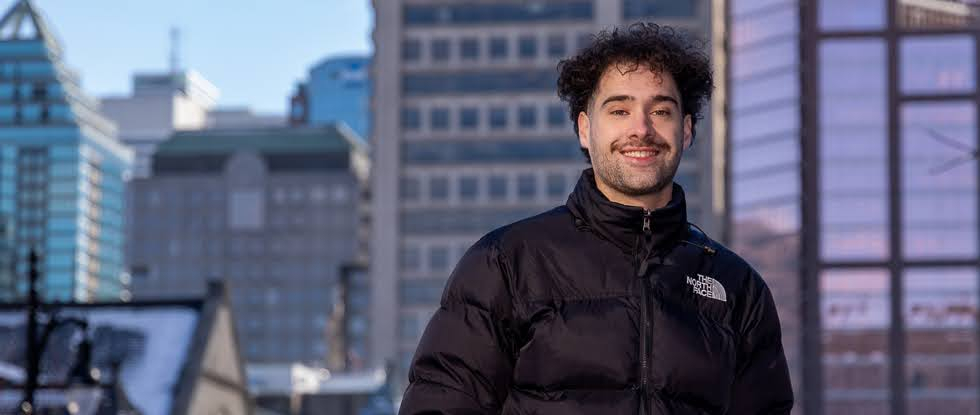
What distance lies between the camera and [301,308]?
19338 centimetres

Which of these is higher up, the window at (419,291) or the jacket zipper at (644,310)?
the jacket zipper at (644,310)

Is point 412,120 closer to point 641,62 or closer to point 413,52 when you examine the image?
point 413,52

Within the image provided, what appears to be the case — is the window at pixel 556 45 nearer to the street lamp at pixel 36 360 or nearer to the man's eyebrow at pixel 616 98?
the street lamp at pixel 36 360

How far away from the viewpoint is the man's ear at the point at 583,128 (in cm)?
511

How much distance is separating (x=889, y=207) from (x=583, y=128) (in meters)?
42.7

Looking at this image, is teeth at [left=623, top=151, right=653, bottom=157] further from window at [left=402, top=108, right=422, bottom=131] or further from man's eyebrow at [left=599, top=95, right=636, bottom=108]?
window at [left=402, top=108, right=422, bottom=131]

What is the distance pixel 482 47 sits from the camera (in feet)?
481

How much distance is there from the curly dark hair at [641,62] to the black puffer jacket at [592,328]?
287 mm

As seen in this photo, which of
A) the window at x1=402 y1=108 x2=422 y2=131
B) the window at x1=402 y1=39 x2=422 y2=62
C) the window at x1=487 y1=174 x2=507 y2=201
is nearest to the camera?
the window at x1=402 y1=39 x2=422 y2=62

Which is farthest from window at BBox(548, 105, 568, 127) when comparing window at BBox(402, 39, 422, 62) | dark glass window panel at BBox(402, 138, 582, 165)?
window at BBox(402, 39, 422, 62)

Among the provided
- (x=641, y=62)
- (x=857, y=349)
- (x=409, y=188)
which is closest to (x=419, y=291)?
(x=409, y=188)

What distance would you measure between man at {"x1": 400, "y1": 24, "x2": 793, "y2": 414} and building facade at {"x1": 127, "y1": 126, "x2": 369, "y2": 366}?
181 meters

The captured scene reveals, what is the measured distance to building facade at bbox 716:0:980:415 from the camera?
142ft

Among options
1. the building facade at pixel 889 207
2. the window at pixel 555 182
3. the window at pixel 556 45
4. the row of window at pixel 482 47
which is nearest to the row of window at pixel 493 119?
the window at pixel 555 182
